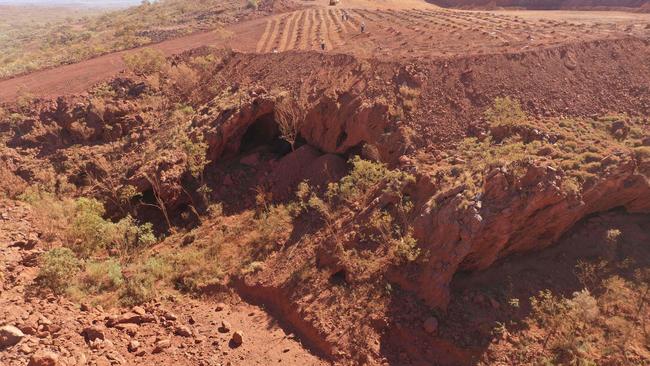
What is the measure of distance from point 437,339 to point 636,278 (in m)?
7.45

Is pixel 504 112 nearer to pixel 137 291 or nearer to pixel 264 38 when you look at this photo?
pixel 137 291

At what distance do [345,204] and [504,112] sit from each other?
8432 millimetres

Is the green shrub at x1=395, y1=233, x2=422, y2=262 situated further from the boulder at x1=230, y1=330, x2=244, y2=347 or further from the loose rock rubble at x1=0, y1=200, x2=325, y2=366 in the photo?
the boulder at x1=230, y1=330, x2=244, y2=347

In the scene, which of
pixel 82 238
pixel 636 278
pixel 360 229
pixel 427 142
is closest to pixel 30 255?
pixel 82 238

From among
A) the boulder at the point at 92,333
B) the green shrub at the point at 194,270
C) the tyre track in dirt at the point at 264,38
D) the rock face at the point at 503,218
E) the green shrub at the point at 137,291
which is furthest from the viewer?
the tyre track in dirt at the point at 264,38

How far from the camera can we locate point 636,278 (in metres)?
14.3

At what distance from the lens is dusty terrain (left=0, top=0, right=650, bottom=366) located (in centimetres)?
1354

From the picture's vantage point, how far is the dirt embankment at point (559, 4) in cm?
3519

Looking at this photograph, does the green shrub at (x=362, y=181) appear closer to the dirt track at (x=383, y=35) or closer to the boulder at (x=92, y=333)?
the dirt track at (x=383, y=35)

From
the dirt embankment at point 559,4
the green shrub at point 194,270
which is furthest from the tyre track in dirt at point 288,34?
the dirt embankment at point 559,4

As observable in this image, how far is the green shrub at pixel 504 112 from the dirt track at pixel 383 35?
468 cm

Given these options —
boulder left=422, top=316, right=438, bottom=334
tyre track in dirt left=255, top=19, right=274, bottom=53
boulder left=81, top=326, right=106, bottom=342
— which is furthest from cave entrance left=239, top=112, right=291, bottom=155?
boulder left=81, top=326, right=106, bottom=342

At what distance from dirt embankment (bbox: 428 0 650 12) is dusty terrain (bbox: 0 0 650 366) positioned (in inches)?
509

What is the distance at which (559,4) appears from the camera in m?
39.2
